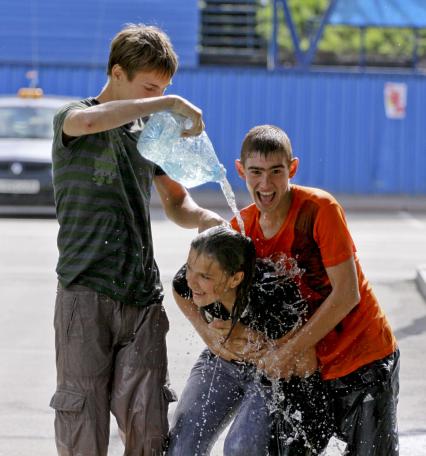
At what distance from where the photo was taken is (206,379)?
4.13m

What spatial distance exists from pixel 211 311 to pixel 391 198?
1786 cm

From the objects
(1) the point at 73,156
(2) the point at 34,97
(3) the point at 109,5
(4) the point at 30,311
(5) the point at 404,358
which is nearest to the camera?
(1) the point at 73,156

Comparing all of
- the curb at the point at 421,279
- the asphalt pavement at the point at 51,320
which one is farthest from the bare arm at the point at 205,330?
the curb at the point at 421,279

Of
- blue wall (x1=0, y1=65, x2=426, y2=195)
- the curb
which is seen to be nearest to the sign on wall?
blue wall (x1=0, y1=65, x2=426, y2=195)

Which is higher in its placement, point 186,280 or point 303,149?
point 186,280

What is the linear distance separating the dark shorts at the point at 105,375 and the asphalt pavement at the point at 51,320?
144cm

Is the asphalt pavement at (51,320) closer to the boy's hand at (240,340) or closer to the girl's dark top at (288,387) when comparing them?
the girl's dark top at (288,387)

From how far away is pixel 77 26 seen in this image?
83.4 feet

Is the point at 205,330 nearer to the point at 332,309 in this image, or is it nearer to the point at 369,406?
the point at 332,309

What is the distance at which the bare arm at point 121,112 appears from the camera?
372 centimetres

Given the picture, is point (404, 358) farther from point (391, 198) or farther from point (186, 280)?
point (391, 198)

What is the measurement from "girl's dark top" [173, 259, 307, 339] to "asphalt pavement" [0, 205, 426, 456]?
1.63 metres

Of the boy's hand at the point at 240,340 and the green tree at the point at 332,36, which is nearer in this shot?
the boy's hand at the point at 240,340

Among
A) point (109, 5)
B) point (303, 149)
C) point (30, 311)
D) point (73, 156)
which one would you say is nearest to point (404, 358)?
point (30, 311)
